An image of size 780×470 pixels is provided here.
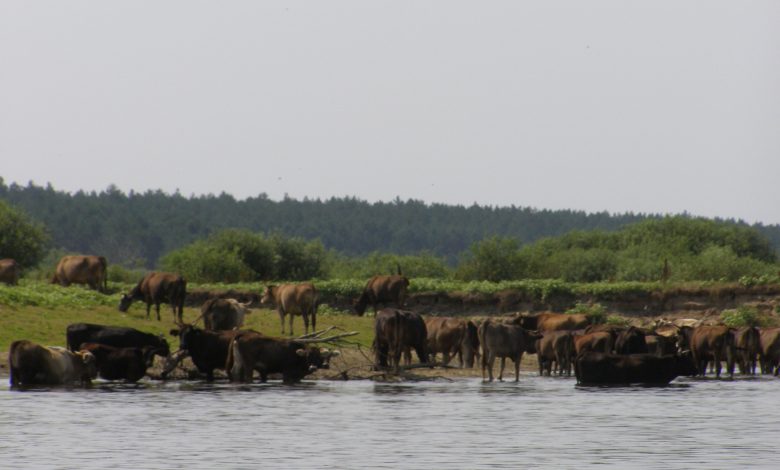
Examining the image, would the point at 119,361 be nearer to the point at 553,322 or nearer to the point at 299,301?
the point at 299,301

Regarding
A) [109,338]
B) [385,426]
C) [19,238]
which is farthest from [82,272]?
[385,426]

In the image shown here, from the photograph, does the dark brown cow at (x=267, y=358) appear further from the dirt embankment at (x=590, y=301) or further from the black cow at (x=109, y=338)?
the dirt embankment at (x=590, y=301)

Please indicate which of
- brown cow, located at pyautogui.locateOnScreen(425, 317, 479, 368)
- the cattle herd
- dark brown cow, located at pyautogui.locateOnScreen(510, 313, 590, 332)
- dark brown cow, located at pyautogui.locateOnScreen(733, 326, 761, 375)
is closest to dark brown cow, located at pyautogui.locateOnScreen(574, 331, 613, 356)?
the cattle herd

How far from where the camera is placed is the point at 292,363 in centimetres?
3303

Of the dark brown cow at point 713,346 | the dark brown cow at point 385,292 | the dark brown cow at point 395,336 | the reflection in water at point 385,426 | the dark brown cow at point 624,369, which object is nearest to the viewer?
the reflection in water at point 385,426

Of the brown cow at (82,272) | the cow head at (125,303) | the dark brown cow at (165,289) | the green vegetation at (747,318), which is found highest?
the brown cow at (82,272)

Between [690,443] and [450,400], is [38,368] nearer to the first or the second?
[450,400]

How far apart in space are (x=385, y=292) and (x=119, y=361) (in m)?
16.2

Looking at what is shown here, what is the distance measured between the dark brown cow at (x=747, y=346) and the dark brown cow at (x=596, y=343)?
4342mm

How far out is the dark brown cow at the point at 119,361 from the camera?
1270 inches

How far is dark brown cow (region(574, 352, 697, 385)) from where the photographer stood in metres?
33.1

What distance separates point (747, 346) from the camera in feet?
127

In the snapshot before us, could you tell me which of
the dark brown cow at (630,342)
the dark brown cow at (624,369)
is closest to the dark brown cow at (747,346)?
the dark brown cow at (630,342)

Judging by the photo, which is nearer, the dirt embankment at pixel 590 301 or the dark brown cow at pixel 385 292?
the dark brown cow at pixel 385 292
